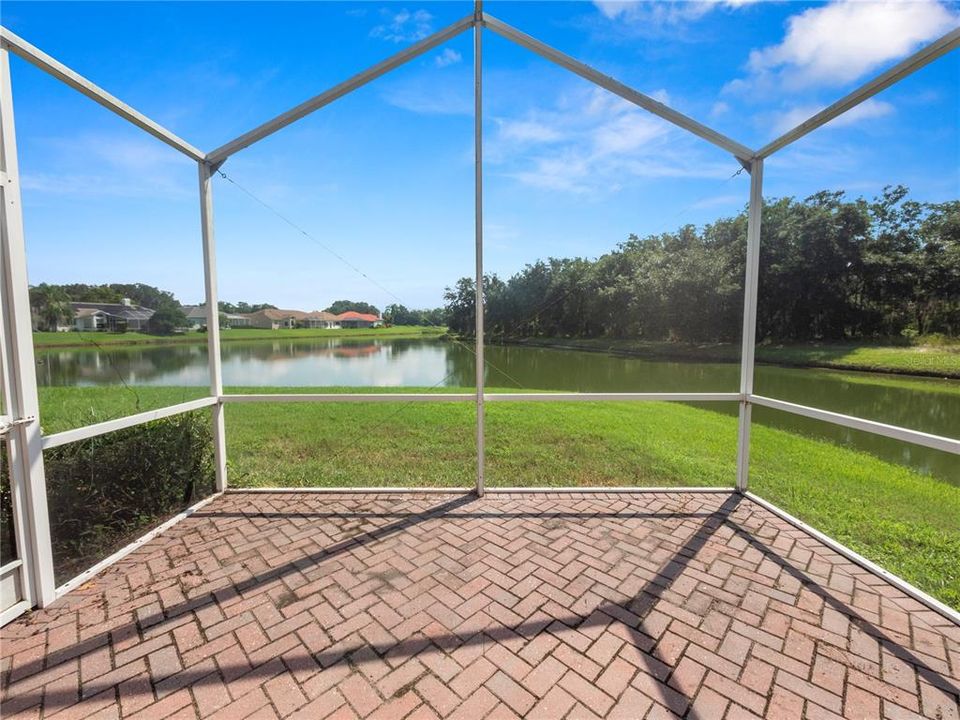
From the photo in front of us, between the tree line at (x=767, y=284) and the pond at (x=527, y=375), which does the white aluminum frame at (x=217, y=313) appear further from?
the tree line at (x=767, y=284)

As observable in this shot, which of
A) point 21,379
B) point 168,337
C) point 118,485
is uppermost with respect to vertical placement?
point 168,337

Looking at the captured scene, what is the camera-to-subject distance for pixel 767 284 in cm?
945

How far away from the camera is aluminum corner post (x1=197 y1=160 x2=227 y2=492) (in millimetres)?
3398

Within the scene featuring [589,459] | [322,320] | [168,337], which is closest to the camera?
[168,337]

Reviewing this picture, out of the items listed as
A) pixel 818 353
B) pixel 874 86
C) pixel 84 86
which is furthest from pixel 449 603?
pixel 818 353

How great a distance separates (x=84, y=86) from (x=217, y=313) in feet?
5.50

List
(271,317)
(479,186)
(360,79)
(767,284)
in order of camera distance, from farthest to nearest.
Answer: (767,284) < (271,317) < (479,186) < (360,79)

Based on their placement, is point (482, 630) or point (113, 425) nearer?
point (482, 630)

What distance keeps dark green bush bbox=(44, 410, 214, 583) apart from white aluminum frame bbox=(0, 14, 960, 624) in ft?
0.55

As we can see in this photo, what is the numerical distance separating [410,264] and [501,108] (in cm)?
156

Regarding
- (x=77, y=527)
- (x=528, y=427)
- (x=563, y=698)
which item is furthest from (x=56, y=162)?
(x=528, y=427)

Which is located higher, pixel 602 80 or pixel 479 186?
pixel 602 80

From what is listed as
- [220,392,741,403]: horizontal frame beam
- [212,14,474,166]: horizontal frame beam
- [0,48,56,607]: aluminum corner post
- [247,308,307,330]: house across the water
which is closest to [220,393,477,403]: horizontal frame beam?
[220,392,741,403]: horizontal frame beam

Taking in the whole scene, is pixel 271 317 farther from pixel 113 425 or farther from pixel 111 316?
pixel 113 425
